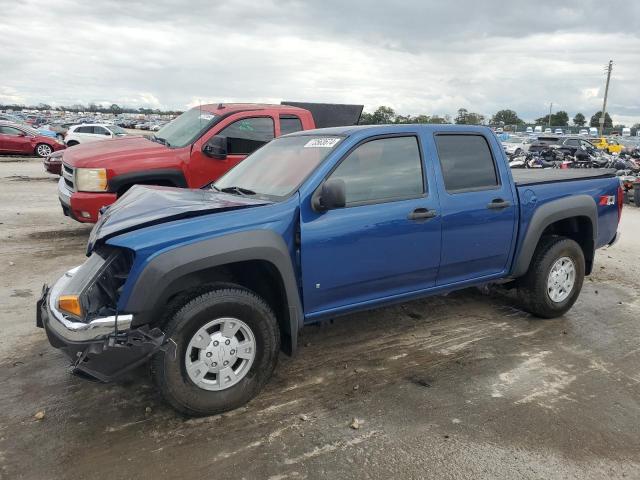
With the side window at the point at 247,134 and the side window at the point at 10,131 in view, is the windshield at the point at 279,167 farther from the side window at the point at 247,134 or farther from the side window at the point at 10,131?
the side window at the point at 10,131

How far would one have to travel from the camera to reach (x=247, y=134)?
7.23 m

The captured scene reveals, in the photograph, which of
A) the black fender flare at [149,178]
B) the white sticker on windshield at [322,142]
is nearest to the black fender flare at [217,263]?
the white sticker on windshield at [322,142]

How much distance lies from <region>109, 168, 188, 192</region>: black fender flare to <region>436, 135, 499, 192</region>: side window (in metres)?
3.73

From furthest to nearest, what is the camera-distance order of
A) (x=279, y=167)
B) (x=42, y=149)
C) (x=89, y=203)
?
(x=42, y=149)
(x=89, y=203)
(x=279, y=167)

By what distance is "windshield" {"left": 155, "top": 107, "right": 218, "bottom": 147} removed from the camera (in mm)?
7090

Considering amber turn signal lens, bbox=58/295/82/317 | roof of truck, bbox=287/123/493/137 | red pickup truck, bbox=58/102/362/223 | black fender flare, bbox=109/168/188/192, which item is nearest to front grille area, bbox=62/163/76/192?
red pickup truck, bbox=58/102/362/223

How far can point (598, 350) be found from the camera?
14.7 feet

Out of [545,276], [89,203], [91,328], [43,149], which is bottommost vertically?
[545,276]

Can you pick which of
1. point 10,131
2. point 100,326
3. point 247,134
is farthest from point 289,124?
point 10,131

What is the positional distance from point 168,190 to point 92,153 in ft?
11.1

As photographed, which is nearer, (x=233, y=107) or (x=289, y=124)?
(x=233, y=107)

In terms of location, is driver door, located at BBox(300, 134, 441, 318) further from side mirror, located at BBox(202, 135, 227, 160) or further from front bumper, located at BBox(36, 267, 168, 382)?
side mirror, located at BBox(202, 135, 227, 160)

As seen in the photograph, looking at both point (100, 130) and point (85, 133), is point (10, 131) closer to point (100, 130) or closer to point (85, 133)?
point (85, 133)

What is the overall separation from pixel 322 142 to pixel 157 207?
4.38 ft
